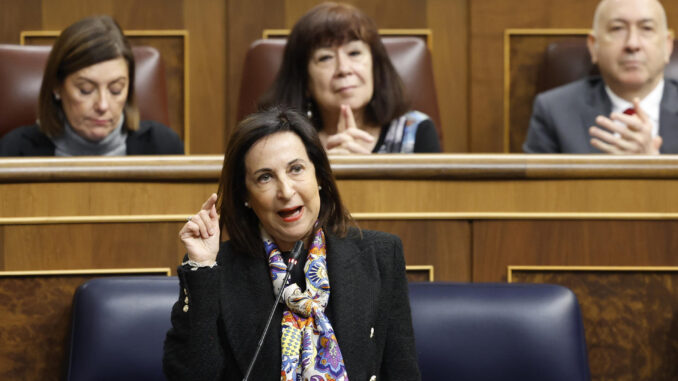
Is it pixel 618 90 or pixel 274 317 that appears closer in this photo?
pixel 274 317

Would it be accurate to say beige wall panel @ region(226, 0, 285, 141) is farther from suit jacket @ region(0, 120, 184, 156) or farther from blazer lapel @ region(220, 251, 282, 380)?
blazer lapel @ region(220, 251, 282, 380)

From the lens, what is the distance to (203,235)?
2.51 ft

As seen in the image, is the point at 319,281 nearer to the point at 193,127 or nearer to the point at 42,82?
the point at 42,82

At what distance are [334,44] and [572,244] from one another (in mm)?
450

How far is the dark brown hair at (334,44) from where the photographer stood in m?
1.25

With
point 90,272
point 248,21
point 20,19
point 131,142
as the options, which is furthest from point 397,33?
point 90,272

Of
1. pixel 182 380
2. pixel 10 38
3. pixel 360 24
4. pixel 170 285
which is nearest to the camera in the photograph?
pixel 182 380

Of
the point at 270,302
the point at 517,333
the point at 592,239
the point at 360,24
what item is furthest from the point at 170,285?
the point at 360,24

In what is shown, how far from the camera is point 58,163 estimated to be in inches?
37.4

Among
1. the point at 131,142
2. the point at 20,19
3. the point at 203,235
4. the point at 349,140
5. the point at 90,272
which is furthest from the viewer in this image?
the point at 20,19

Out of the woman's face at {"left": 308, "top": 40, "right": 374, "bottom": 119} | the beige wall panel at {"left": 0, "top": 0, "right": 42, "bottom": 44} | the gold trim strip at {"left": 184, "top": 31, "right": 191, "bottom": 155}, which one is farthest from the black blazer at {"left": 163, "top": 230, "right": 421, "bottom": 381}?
the beige wall panel at {"left": 0, "top": 0, "right": 42, "bottom": 44}

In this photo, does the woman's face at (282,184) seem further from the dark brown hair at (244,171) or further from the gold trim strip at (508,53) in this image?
the gold trim strip at (508,53)

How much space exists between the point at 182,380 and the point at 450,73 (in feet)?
2.90

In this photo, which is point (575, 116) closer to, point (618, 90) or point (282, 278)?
point (618, 90)
